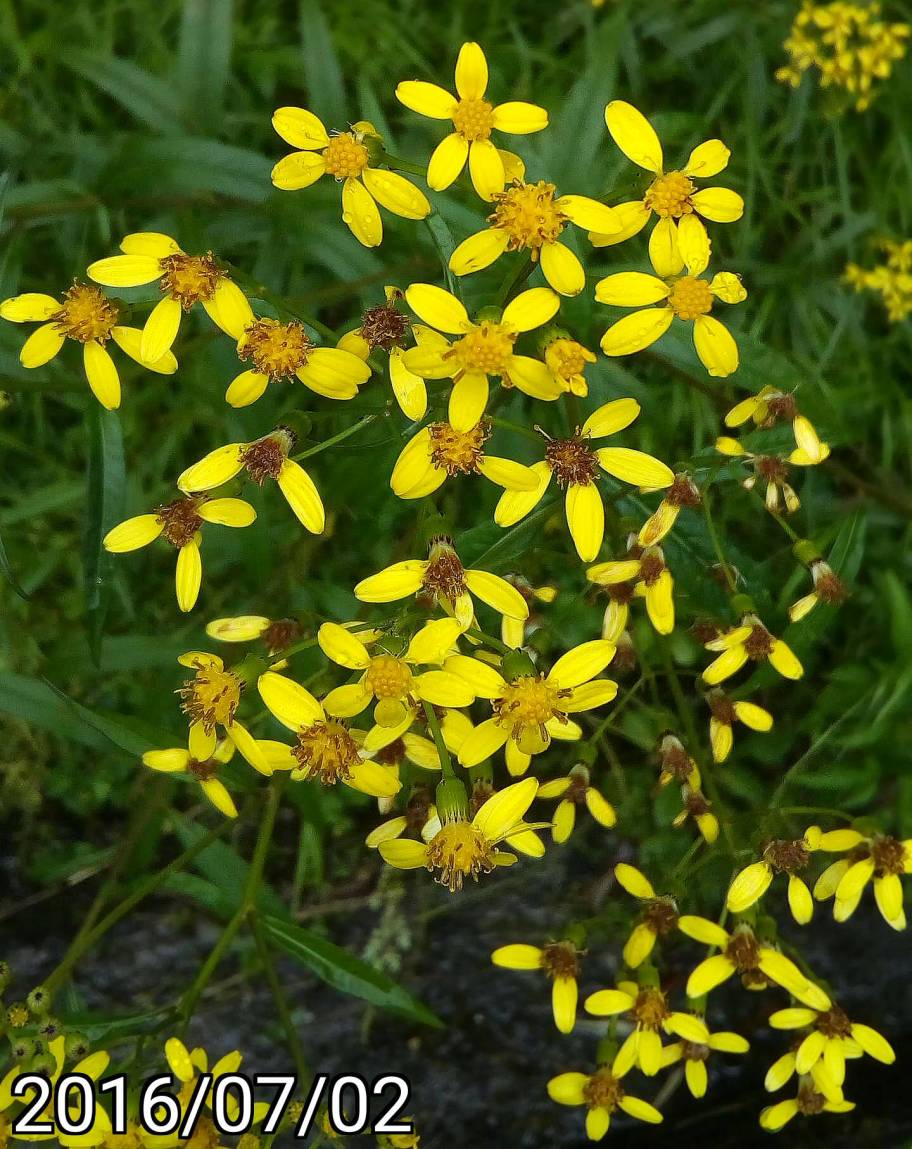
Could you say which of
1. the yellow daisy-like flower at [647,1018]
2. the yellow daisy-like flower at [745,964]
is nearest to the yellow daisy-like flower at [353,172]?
the yellow daisy-like flower at [745,964]

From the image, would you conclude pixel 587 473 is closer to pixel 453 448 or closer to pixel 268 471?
pixel 453 448

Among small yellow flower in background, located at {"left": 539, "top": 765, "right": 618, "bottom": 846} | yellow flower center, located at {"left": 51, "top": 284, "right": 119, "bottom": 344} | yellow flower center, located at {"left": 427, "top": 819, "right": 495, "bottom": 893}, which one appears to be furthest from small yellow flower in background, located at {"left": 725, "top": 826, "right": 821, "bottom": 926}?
yellow flower center, located at {"left": 51, "top": 284, "right": 119, "bottom": 344}

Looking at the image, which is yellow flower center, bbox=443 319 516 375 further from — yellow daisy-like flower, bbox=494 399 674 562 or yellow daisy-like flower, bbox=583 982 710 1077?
yellow daisy-like flower, bbox=583 982 710 1077

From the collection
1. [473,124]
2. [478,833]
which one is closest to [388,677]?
[478,833]

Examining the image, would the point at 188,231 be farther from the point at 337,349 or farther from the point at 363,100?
the point at 337,349

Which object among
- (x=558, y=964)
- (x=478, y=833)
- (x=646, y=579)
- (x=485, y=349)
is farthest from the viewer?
(x=558, y=964)

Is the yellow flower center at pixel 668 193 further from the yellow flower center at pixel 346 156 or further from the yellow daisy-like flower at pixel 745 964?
the yellow daisy-like flower at pixel 745 964
